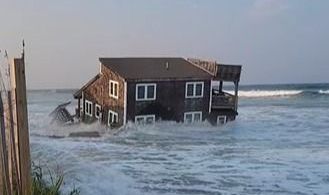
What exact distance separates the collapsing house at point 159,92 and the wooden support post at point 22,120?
2285 cm

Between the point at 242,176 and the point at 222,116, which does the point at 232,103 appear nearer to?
the point at 222,116

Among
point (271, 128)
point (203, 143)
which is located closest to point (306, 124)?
point (271, 128)

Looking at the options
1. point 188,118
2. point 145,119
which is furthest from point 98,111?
point 188,118

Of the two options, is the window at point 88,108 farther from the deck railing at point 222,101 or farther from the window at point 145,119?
the deck railing at point 222,101

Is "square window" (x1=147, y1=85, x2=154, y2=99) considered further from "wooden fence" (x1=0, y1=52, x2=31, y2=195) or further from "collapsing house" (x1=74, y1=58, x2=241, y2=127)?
"wooden fence" (x1=0, y1=52, x2=31, y2=195)

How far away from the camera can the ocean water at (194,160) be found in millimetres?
11109

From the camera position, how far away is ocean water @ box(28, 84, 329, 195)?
11109 millimetres

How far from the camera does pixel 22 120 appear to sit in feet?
14.8

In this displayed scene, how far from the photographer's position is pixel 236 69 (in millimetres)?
30547

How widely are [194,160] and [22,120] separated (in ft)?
39.5

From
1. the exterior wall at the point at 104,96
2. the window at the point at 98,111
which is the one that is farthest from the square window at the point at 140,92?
the window at the point at 98,111

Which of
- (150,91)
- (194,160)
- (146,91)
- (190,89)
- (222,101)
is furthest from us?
(222,101)

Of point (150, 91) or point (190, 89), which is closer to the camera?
point (150, 91)

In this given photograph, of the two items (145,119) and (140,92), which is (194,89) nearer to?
(140,92)
